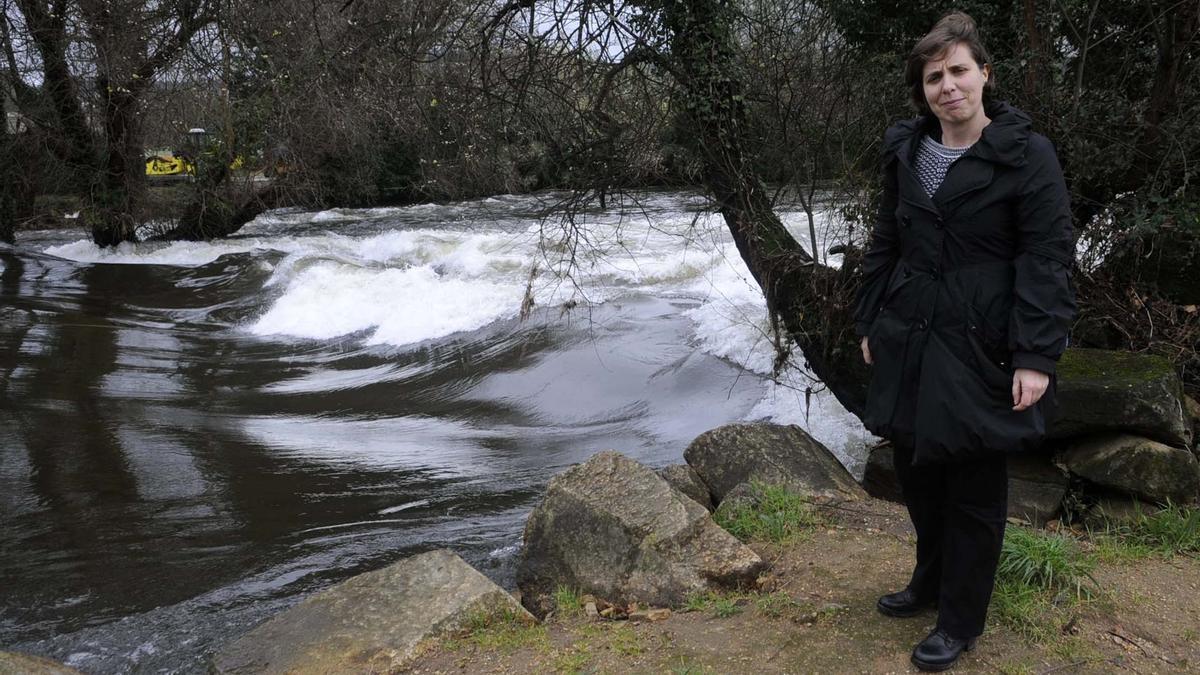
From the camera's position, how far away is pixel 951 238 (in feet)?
9.68

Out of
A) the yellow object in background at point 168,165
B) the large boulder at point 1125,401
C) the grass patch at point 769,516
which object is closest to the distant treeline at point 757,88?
the large boulder at point 1125,401

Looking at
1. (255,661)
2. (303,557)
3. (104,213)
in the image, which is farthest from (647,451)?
(104,213)

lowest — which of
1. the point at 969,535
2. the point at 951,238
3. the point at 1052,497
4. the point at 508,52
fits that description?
the point at 1052,497

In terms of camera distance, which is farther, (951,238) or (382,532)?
(382,532)

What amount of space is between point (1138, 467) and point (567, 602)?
312 cm

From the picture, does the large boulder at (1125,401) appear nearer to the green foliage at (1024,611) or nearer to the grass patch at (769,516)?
the grass patch at (769,516)

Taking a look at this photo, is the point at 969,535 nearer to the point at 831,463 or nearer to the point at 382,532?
the point at 831,463

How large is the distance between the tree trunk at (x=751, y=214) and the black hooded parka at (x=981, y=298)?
404 centimetres

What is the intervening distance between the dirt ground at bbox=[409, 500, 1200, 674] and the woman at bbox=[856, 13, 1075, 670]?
244 millimetres

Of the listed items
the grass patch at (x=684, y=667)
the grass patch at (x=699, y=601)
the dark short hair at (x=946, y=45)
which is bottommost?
the grass patch at (x=699, y=601)

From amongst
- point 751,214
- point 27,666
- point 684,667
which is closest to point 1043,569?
point 684,667

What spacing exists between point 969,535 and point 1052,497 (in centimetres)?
276

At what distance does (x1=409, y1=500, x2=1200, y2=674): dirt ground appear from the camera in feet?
10.8

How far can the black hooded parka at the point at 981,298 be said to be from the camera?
2779 mm
